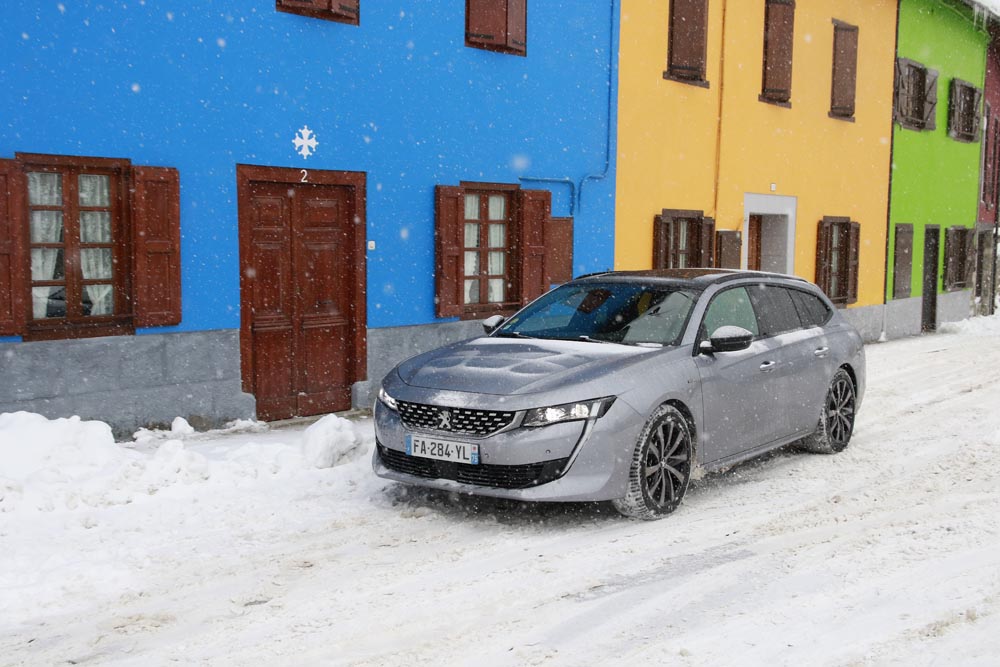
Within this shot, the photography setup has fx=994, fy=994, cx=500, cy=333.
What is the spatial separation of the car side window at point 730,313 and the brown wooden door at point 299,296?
14.8ft

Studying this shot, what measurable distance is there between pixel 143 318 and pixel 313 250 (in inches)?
80.3

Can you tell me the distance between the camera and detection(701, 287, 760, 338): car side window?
22.3 feet

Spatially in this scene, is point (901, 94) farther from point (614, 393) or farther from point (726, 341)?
point (614, 393)

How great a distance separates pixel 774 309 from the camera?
25.1 feet

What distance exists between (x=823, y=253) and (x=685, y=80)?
536 cm

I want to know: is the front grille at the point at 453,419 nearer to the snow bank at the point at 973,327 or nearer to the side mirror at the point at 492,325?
the side mirror at the point at 492,325

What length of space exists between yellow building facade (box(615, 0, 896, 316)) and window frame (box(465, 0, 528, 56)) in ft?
6.58

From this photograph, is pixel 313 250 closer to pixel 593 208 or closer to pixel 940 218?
pixel 593 208

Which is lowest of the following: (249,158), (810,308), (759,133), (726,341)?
(726,341)

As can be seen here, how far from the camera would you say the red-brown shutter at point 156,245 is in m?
8.55

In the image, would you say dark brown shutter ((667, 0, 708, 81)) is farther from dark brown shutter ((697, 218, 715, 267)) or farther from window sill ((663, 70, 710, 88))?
dark brown shutter ((697, 218, 715, 267))

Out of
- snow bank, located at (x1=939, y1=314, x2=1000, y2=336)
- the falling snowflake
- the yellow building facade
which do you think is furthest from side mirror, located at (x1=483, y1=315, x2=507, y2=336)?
snow bank, located at (x1=939, y1=314, x2=1000, y2=336)

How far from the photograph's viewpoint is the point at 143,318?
8.62m

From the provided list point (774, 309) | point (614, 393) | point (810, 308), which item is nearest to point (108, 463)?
point (614, 393)
